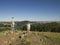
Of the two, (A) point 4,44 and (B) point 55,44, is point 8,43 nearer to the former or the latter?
(A) point 4,44

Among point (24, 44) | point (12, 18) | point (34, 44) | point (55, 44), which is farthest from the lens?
point (12, 18)

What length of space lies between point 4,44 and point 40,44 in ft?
10.5

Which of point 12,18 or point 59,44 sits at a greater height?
point 12,18

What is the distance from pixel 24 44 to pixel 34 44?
145 cm

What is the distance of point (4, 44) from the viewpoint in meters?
10.8

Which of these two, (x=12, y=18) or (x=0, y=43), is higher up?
(x=12, y=18)

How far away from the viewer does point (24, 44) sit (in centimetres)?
1052

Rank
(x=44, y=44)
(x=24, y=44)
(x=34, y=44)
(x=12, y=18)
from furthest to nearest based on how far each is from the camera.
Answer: (x=12, y=18) < (x=44, y=44) < (x=34, y=44) < (x=24, y=44)

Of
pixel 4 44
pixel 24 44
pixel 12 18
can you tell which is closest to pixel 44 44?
pixel 24 44

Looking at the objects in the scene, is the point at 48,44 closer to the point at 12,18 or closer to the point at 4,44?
the point at 4,44

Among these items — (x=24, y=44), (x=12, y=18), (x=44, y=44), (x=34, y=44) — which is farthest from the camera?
(x=12, y=18)

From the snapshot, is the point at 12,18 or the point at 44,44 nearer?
the point at 44,44

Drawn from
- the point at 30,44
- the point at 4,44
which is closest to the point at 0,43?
the point at 4,44

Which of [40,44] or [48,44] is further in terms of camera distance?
[48,44]
